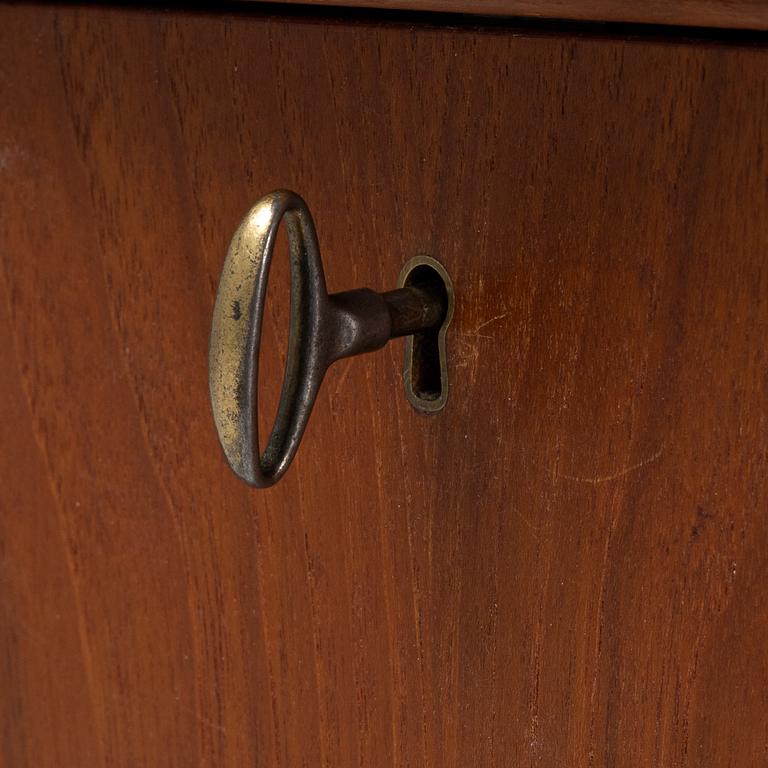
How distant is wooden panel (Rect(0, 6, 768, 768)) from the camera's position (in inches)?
11.1

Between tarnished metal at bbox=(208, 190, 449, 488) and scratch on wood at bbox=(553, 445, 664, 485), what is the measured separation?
2.1 inches

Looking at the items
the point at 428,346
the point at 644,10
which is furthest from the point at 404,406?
the point at 644,10

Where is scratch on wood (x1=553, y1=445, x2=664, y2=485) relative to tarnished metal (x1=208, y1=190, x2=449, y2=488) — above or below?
below

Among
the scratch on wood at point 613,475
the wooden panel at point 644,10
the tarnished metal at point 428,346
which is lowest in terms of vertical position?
the scratch on wood at point 613,475

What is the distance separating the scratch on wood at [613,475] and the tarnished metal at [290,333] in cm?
5

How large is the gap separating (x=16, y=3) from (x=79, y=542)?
183mm

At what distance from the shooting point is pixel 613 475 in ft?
0.99

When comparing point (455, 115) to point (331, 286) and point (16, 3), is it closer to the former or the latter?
point (331, 286)

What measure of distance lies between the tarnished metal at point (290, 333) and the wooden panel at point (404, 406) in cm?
3

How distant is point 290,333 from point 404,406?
0.18ft

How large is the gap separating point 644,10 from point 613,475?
0.11 m

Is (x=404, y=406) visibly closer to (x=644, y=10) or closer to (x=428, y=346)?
(x=428, y=346)

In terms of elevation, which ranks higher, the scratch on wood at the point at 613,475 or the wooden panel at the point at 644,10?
the wooden panel at the point at 644,10

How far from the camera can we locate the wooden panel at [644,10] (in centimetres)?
24
